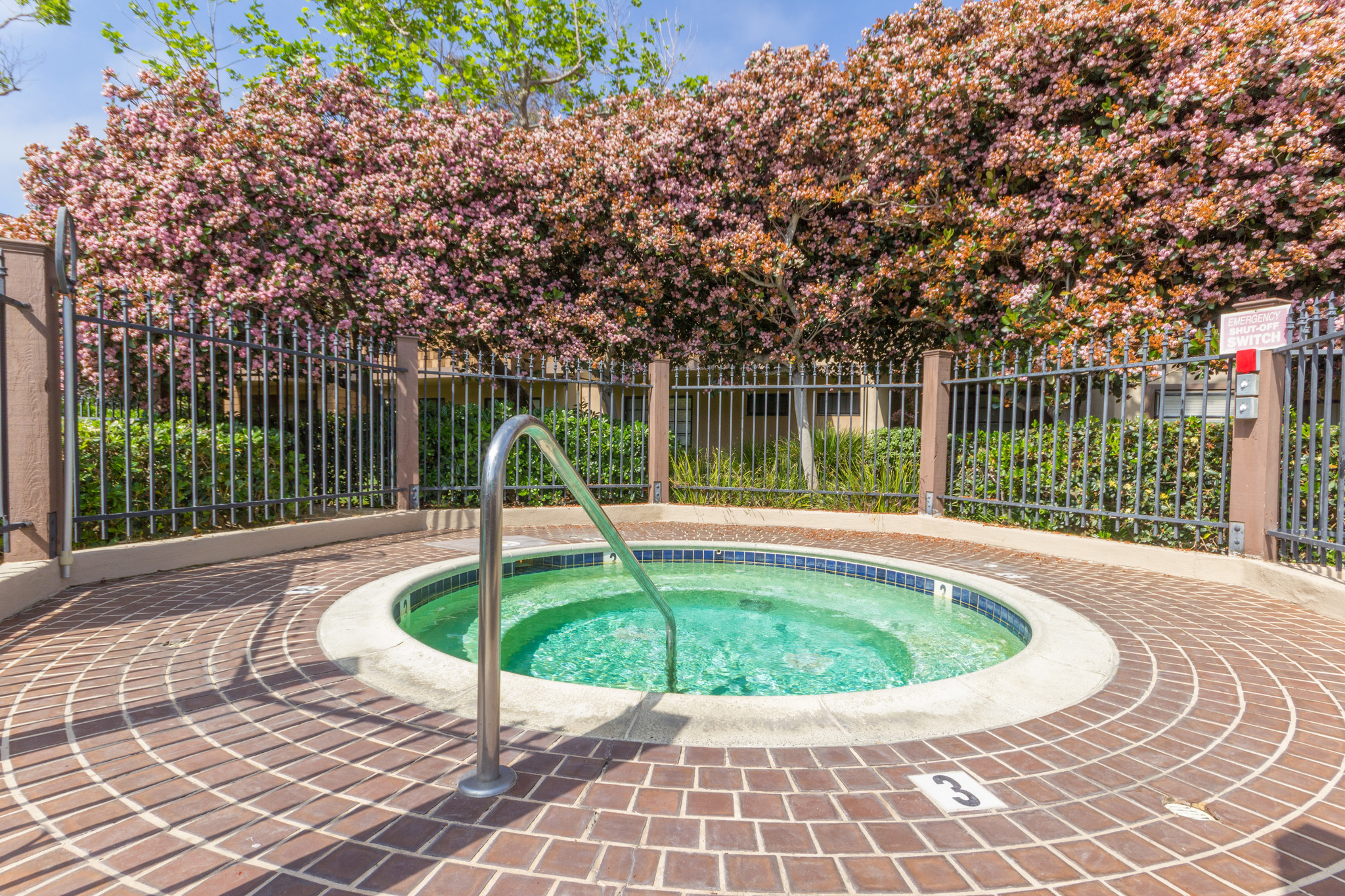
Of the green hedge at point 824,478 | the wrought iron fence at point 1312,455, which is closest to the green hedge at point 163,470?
the green hedge at point 824,478

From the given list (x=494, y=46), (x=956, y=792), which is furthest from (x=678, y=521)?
(x=494, y=46)

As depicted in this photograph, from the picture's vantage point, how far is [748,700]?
2746mm

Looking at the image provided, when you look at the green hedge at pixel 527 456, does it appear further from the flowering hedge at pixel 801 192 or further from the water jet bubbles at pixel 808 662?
the water jet bubbles at pixel 808 662

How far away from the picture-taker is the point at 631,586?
6203 millimetres

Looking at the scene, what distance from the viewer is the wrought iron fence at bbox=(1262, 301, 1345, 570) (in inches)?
173

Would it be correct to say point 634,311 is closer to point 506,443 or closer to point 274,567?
point 274,567

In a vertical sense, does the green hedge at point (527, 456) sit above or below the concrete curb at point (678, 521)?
above

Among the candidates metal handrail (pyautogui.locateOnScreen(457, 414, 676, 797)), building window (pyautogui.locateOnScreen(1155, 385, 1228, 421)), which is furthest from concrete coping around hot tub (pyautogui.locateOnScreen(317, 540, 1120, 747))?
building window (pyautogui.locateOnScreen(1155, 385, 1228, 421))

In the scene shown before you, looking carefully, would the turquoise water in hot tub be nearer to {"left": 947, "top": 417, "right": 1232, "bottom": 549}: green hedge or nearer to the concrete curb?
the concrete curb

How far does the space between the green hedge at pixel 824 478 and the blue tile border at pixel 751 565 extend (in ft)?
7.33

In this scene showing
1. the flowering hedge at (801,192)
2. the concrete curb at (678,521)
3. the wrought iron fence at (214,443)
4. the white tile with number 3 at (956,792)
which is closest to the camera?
the white tile with number 3 at (956,792)

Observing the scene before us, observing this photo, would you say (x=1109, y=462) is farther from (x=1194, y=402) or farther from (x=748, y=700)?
(x=748, y=700)

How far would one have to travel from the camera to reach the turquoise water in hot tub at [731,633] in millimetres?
4238

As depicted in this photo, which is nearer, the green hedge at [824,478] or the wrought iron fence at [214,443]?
the wrought iron fence at [214,443]
